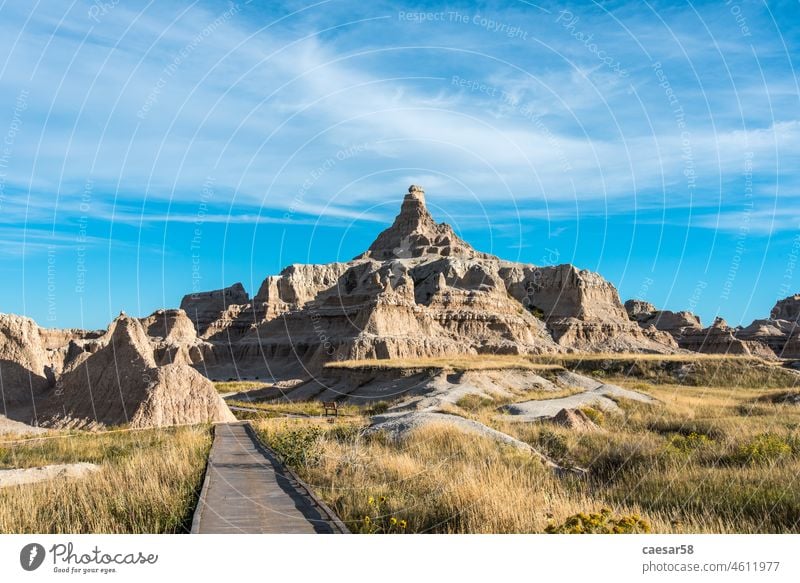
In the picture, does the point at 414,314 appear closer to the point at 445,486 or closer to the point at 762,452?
the point at 762,452

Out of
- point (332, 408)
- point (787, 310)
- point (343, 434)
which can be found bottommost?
point (332, 408)

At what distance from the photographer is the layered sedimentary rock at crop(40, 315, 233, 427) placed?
24.9m

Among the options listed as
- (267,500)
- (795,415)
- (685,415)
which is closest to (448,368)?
(685,415)

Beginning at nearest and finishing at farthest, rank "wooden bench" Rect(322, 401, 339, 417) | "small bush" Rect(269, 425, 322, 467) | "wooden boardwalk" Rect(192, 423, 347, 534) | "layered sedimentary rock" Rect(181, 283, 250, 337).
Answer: "wooden boardwalk" Rect(192, 423, 347, 534) → "small bush" Rect(269, 425, 322, 467) → "wooden bench" Rect(322, 401, 339, 417) → "layered sedimentary rock" Rect(181, 283, 250, 337)

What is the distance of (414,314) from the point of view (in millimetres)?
88312

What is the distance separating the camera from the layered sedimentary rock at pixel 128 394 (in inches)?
982

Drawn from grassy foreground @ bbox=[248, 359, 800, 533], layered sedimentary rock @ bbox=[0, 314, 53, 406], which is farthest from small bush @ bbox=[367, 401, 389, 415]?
layered sedimentary rock @ bbox=[0, 314, 53, 406]

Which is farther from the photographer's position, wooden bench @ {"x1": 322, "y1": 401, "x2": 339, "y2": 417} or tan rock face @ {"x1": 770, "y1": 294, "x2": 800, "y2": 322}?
tan rock face @ {"x1": 770, "y1": 294, "x2": 800, "y2": 322}

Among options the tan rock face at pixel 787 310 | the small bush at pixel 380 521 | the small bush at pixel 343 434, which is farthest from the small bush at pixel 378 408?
the tan rock face at pixel 787 310

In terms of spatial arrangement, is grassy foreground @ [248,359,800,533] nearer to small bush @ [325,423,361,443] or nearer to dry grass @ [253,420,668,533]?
dry grass @ [253,420,668,533]

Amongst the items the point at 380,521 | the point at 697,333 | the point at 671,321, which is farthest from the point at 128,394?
the point at 671,321
